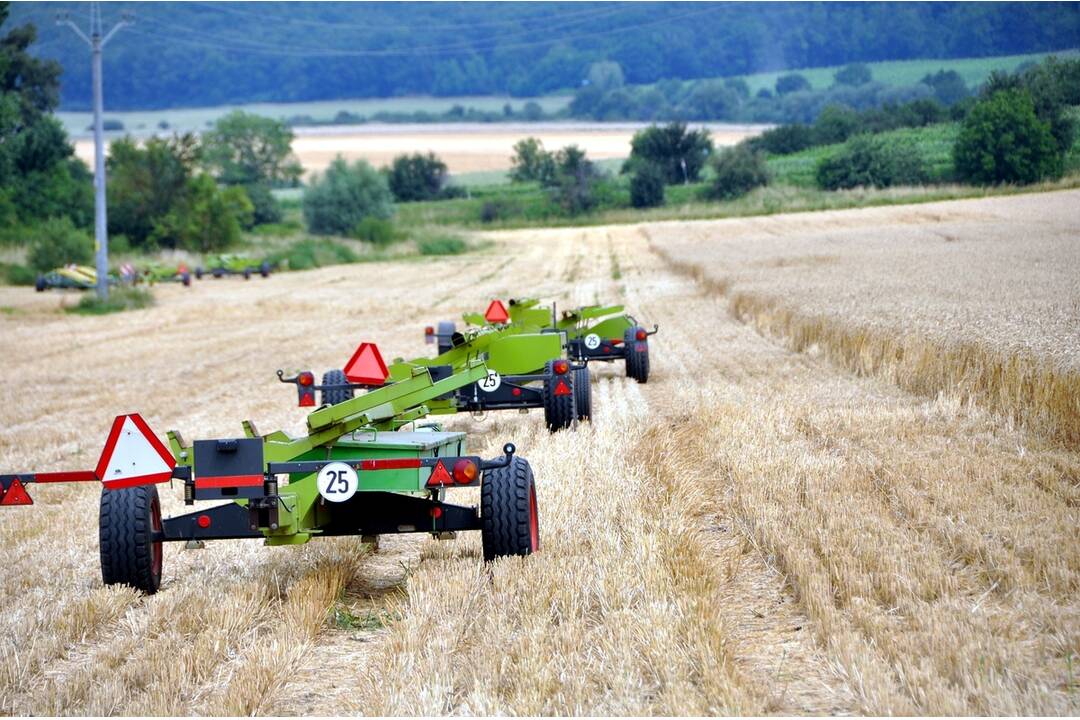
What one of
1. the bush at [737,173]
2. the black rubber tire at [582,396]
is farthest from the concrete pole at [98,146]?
the bush at [737,173]

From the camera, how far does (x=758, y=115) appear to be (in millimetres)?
127625

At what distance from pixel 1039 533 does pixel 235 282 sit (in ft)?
135

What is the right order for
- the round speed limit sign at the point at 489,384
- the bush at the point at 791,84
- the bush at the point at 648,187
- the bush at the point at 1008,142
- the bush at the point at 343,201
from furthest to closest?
1. the bush at the point at 791,84
2. the bush at the point at 648,187
3. the bush at the point at 343,201
4. the bush at the point at 1008,142
5. the round speed limit sign at the point at 489,384

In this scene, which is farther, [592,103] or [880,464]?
[592,103]

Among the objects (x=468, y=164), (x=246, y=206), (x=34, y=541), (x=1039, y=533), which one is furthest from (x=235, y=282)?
(x=468, y=164)

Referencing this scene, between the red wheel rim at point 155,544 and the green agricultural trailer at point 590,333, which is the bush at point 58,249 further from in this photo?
the red wheel rim at point 155,544

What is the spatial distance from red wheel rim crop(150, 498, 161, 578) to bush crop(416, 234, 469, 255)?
5486cm

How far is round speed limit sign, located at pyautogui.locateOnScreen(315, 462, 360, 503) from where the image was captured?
740 centimetres

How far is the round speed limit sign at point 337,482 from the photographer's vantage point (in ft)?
24.3

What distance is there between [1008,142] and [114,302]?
23352 mm

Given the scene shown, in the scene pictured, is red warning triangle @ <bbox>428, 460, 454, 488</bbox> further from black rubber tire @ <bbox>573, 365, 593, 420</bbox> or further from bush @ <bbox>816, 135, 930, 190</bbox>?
bush @ <bbox>816, 135, 930, 190</bbox>

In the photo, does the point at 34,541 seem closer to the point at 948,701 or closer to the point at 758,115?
the point at 948,701

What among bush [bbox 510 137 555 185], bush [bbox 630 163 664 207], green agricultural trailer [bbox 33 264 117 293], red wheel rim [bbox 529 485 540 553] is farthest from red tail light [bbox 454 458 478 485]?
bush [bbox 510 137 555 185]

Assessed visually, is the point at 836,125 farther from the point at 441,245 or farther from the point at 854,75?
the point at 854,75
